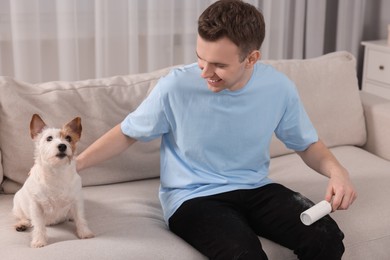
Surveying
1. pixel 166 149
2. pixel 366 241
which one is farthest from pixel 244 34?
pixel 366 241

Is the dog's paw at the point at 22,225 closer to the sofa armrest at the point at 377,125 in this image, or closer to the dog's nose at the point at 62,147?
the dog's nose at the point at 62,147

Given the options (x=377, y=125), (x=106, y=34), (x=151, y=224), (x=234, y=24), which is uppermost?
(x=234, y=24)

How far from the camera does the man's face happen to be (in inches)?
64.9

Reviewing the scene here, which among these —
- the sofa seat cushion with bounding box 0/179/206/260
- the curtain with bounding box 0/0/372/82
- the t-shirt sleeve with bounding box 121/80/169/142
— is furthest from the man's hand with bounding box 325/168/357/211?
the curtain with bounding box 0/0/372/82

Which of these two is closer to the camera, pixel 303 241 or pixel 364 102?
pixel 303 241

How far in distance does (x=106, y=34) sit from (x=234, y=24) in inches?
62.2

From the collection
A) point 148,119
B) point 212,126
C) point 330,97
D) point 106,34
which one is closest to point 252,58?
point 212,126

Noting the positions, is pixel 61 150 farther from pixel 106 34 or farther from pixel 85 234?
pixel 106 34

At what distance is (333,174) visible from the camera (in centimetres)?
180

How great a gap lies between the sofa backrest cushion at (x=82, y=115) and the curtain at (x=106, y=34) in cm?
86

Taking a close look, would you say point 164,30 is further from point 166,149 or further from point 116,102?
point 166,149

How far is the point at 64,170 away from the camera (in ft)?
5.52

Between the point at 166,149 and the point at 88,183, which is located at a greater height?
the point at 166,149

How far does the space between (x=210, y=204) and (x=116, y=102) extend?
618mm
